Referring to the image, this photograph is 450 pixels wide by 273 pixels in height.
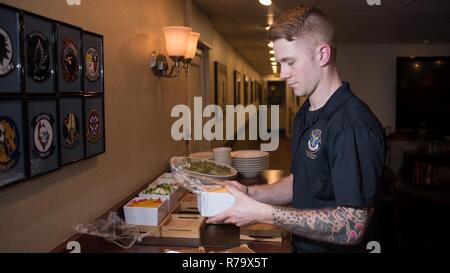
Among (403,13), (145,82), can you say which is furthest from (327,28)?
(403,13)

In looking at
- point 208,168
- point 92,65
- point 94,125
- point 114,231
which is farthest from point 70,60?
point 208,168

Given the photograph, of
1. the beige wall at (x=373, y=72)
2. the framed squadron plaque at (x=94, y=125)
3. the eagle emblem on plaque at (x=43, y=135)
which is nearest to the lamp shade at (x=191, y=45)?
the framed squadron plaque at (x=94, y=125)

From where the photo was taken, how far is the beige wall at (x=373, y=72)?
573 cm

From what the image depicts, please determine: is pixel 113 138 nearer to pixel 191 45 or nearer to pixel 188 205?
pixel 188 205

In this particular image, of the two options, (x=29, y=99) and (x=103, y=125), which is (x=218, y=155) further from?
(x=29, y=99)

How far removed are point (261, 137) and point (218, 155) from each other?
8.18 metres

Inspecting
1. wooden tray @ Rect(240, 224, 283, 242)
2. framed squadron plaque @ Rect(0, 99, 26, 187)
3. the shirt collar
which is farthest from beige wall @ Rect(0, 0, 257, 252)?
the shirt collar

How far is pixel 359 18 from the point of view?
3811 millimetres

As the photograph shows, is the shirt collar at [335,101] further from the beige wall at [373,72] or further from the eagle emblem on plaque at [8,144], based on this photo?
the beige wall at [373,72]

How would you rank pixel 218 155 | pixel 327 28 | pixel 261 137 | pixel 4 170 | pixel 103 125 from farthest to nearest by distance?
pixel 261 137
pixel 218 155
pixel 103 125
pixel 327 28
pixel 4 170

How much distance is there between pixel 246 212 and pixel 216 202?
111 millimetres

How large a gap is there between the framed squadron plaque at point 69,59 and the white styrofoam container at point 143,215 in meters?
0.50

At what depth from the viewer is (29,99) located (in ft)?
3.54
